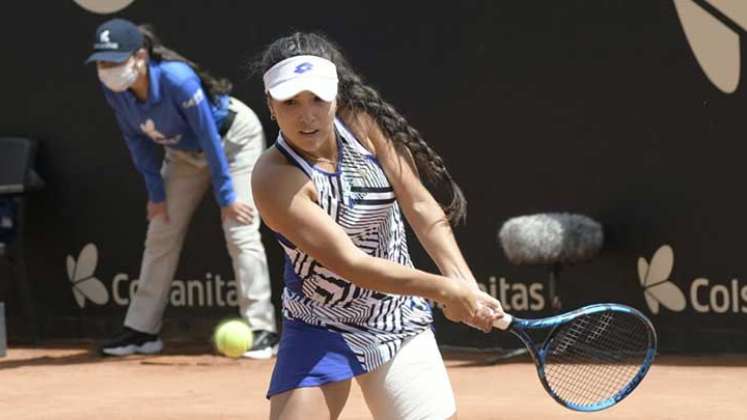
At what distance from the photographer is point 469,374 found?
7.29 metres

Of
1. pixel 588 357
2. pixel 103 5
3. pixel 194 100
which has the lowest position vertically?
pixel 588 357

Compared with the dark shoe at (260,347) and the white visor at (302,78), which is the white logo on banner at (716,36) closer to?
the dark shoe at (260,347)

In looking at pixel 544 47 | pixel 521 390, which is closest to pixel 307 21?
pixel 544 47

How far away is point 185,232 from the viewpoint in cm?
830

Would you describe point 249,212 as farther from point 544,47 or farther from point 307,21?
point 544,47

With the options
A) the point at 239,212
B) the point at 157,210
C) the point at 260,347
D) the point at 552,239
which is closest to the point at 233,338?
the point at 260,347

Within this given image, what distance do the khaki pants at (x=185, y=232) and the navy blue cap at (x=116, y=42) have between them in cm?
71

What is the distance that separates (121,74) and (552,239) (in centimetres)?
224

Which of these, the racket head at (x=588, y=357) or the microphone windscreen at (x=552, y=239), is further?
the microphone windscreen at (x=552, y=239)

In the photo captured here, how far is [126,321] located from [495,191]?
2155 millimetres

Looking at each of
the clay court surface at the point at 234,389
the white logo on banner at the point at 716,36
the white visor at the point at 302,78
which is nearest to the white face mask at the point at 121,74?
the clay court surface at the point at 234,389

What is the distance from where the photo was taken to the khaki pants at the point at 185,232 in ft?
25.9

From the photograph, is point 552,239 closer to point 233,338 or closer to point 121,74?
point 233,338

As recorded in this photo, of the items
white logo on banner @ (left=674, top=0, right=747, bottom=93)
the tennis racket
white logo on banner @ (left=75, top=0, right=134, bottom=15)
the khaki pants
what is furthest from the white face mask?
the tennis racket
